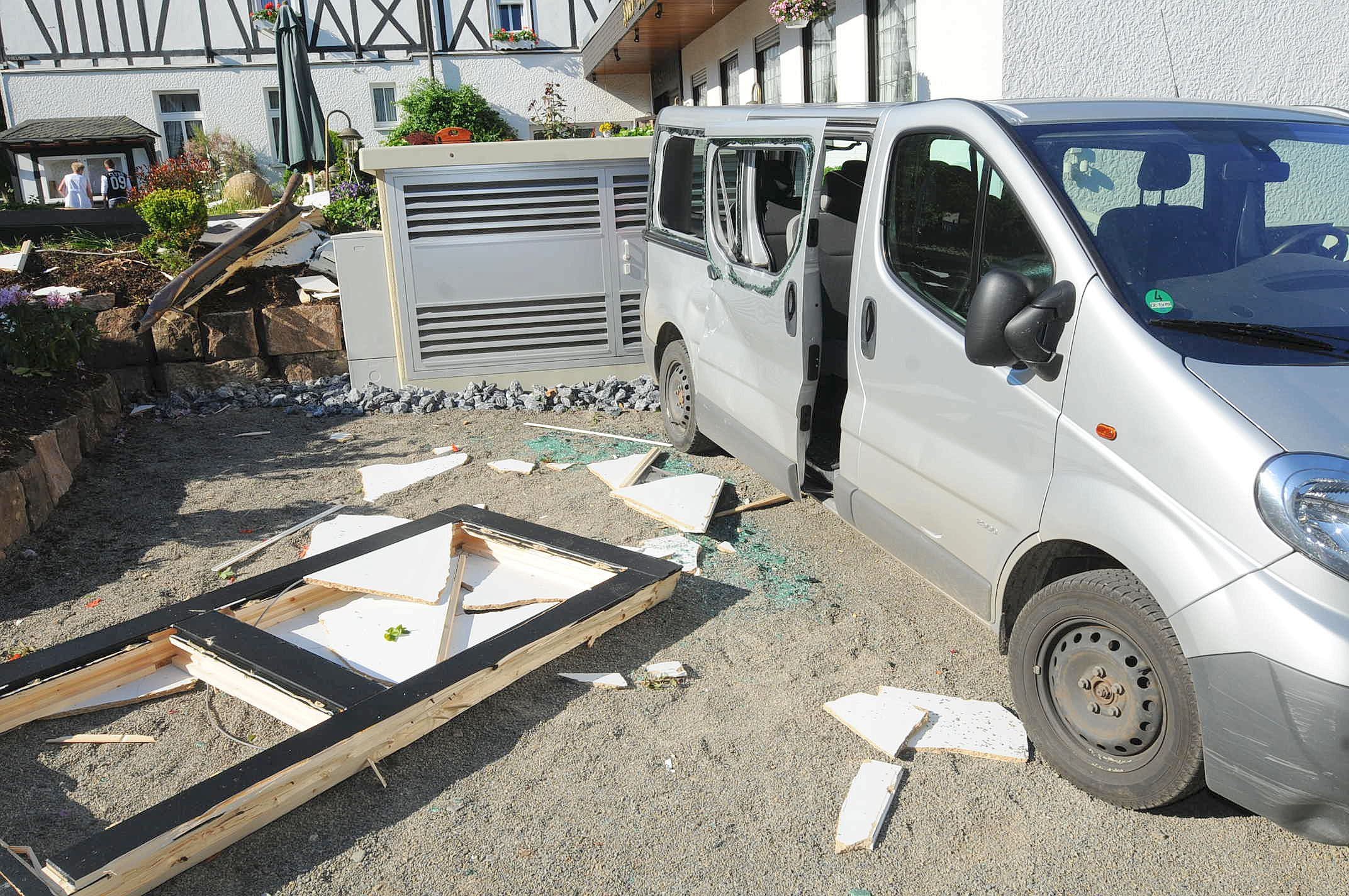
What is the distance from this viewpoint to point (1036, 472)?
295 cm

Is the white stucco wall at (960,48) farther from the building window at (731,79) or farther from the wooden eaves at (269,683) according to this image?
the building window at (731,79)

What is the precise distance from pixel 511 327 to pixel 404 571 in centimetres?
444

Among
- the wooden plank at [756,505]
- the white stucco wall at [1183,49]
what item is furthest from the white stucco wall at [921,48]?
the wooden plank at [756,505]

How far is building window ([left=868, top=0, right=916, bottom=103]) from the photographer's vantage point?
9.14 m

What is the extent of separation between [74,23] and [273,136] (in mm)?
5930

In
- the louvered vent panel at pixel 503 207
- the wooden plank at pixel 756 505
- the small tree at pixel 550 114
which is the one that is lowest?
the wooden plank at pixel 756 505

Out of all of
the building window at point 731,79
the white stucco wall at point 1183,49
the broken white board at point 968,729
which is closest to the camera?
the broken white board at point 968,729

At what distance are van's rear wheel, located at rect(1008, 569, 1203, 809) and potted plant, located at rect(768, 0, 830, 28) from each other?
29.9 ft

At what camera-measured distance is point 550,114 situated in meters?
25.4

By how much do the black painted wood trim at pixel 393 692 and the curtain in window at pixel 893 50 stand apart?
20.8 feet

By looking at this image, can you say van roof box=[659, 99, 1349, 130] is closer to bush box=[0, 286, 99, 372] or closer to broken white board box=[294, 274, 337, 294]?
bush box=[0, 286, 99, 372]

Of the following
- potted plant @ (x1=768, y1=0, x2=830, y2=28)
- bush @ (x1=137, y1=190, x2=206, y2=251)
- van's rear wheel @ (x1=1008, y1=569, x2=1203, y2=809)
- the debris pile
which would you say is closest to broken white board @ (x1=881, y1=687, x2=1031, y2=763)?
van's rear wheel @ (x1=1008, y1=569, x2=1203, y2=809)

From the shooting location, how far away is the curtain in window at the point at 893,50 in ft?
30.0

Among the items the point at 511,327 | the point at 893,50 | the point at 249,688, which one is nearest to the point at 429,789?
the point at 249,688
